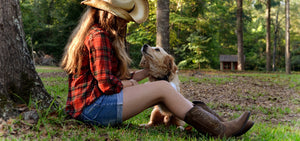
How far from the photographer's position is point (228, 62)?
3008cm

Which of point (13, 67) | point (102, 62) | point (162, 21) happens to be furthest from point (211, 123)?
point (162, 21)

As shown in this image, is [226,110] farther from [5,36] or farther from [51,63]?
[51,63]

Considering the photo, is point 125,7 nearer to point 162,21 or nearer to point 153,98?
point 153,98

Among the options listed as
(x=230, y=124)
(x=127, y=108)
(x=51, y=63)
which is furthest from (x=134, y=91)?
(x=51, y=63)

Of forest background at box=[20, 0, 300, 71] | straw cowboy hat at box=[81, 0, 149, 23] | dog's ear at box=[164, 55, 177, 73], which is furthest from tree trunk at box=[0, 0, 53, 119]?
forest background at box=[20, 0, 300, 71]

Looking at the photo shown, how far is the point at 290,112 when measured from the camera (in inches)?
220

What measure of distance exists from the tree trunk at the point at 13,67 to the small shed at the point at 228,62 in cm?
2839

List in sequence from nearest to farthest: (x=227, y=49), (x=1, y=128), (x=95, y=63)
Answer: (x=1, y=128) < (x=95, y=63) < (x=227, y=49)

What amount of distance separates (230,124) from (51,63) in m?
23.9

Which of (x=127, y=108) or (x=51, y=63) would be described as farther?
(x=51, y=63)

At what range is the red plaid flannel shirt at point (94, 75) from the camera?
8.56ft

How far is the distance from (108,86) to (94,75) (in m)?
0.19

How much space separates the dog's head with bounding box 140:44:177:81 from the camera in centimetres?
356

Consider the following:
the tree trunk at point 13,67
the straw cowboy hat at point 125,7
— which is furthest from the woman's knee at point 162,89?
the tree trunk at point 13,67
